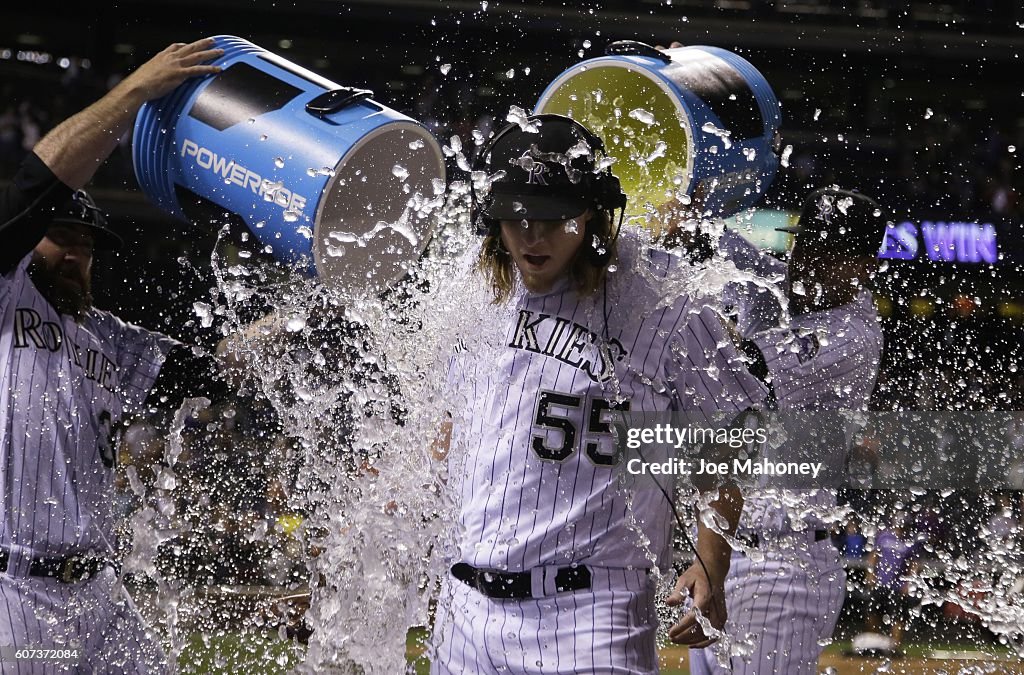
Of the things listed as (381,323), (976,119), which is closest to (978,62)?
(976,119)

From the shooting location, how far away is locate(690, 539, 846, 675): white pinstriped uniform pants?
2.95 meters

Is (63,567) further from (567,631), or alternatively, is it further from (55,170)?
(567,631)

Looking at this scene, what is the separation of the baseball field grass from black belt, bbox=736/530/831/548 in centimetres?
259

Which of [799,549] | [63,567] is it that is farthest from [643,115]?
[63,567]

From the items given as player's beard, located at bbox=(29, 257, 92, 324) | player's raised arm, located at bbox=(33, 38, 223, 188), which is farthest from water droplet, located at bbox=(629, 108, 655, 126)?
player's beard, located at bbox=(29, 257, 92, 324)

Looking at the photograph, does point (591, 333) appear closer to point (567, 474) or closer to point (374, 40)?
point (567, 474)

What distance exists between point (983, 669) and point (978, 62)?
32.9 ft

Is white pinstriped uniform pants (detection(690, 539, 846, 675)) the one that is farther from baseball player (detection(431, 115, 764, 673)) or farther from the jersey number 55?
the jersey number 55

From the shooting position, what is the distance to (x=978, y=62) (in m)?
13.7

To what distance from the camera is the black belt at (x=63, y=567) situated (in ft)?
9.23

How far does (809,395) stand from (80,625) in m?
2.06

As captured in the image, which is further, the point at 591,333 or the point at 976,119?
the point at 976,119

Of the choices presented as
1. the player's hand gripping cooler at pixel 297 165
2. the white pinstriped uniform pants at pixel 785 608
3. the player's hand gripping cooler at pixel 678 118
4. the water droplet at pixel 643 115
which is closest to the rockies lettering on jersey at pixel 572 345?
the player's hand gripping cooler at pixel 297 165

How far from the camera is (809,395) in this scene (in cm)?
307
